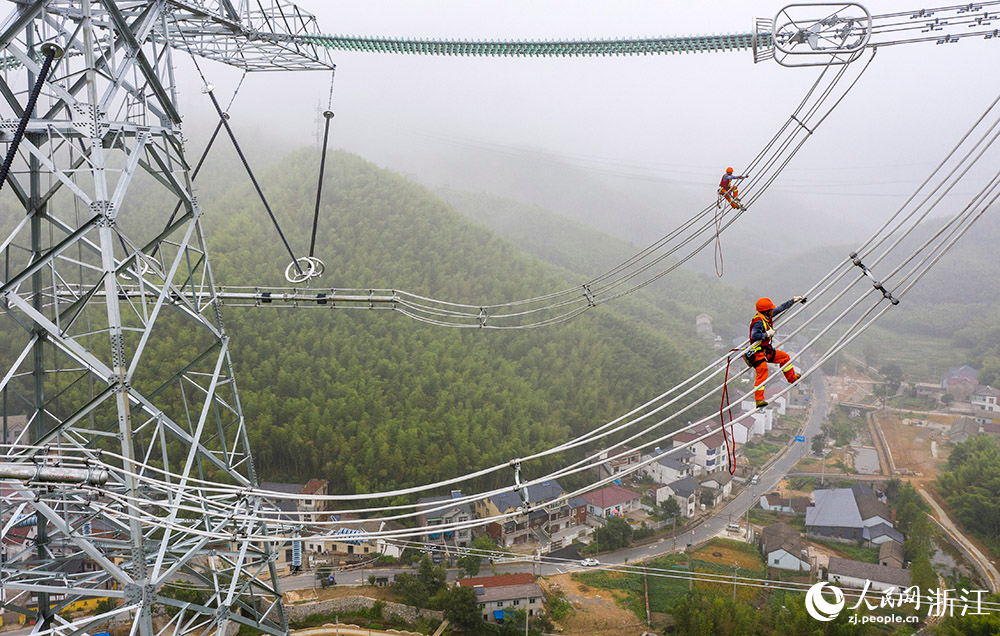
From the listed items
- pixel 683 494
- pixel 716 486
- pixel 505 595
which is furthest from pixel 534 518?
pixel 716 486

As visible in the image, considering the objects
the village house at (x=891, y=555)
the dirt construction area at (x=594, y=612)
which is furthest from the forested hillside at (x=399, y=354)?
the village house at (x=891, y=555)

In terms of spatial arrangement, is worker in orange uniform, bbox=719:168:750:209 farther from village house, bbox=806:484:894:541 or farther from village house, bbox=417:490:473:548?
village house, bbox=806:484:894:541

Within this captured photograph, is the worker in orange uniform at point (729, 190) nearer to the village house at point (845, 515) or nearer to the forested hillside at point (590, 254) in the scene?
the village house at point (845, 515)

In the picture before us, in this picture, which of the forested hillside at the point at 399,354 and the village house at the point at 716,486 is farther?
the village house at the point at 716,486

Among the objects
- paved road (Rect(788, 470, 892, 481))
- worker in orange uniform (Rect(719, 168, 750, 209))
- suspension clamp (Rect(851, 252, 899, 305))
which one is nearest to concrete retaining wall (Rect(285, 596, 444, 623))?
worker in orange uniform (Rect(719, 168, 750, 209))

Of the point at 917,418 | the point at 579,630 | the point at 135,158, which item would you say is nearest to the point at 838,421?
the point at 917,418
